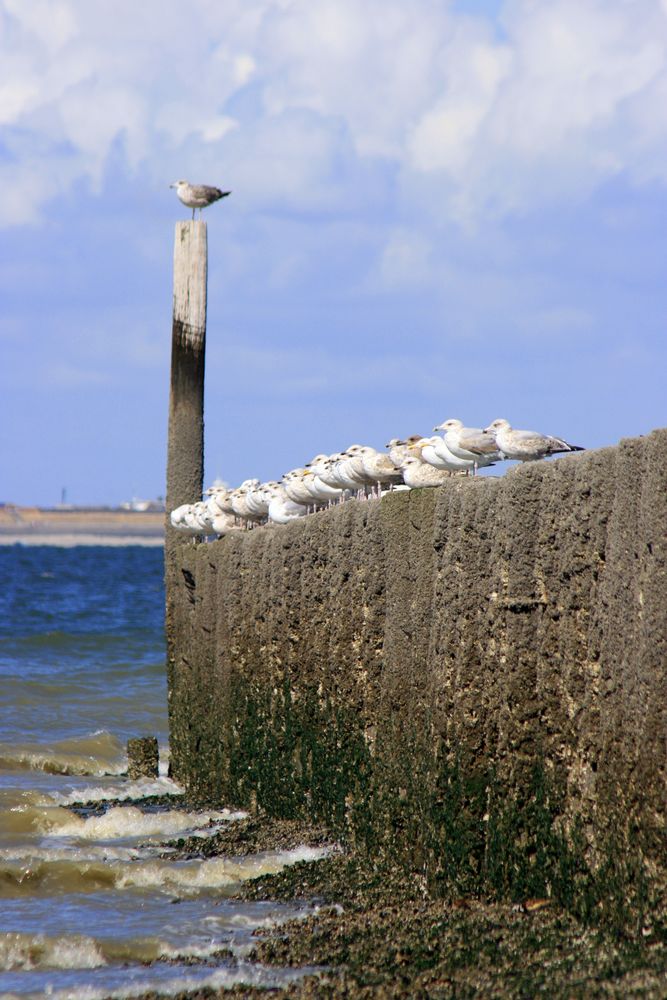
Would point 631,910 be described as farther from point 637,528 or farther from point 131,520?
point 131,520

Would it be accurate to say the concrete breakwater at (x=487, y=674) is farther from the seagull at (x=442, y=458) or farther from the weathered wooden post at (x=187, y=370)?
the weathered wooden post at (x=187, y=370)

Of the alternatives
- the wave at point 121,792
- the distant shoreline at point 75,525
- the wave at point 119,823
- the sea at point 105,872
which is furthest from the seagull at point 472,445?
the distant shoreline at point 75,525

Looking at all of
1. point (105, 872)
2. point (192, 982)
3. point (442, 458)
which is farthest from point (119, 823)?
point (192, 982)

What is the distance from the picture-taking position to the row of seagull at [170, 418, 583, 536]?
7.74 m

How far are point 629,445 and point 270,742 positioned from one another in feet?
19.8

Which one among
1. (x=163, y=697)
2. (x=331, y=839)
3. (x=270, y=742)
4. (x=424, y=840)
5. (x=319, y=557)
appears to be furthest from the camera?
(x=163, y=697)

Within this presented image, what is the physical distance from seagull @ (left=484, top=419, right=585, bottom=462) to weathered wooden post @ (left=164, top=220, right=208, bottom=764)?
301 inches

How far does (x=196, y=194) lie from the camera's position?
617 inches

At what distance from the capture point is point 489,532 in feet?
23.1

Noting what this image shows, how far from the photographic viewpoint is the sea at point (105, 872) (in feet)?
23.4

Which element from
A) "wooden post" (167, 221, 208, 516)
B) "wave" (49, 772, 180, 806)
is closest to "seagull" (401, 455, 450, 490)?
"wave" (49, 772, 180, 806)

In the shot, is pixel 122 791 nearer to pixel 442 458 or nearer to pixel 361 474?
pixel 361 474

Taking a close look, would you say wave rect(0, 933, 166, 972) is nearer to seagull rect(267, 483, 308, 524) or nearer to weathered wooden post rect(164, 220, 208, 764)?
seagull rect(267, 483, 308, 524)

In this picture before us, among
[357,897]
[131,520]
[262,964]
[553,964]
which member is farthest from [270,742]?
[131,520]
